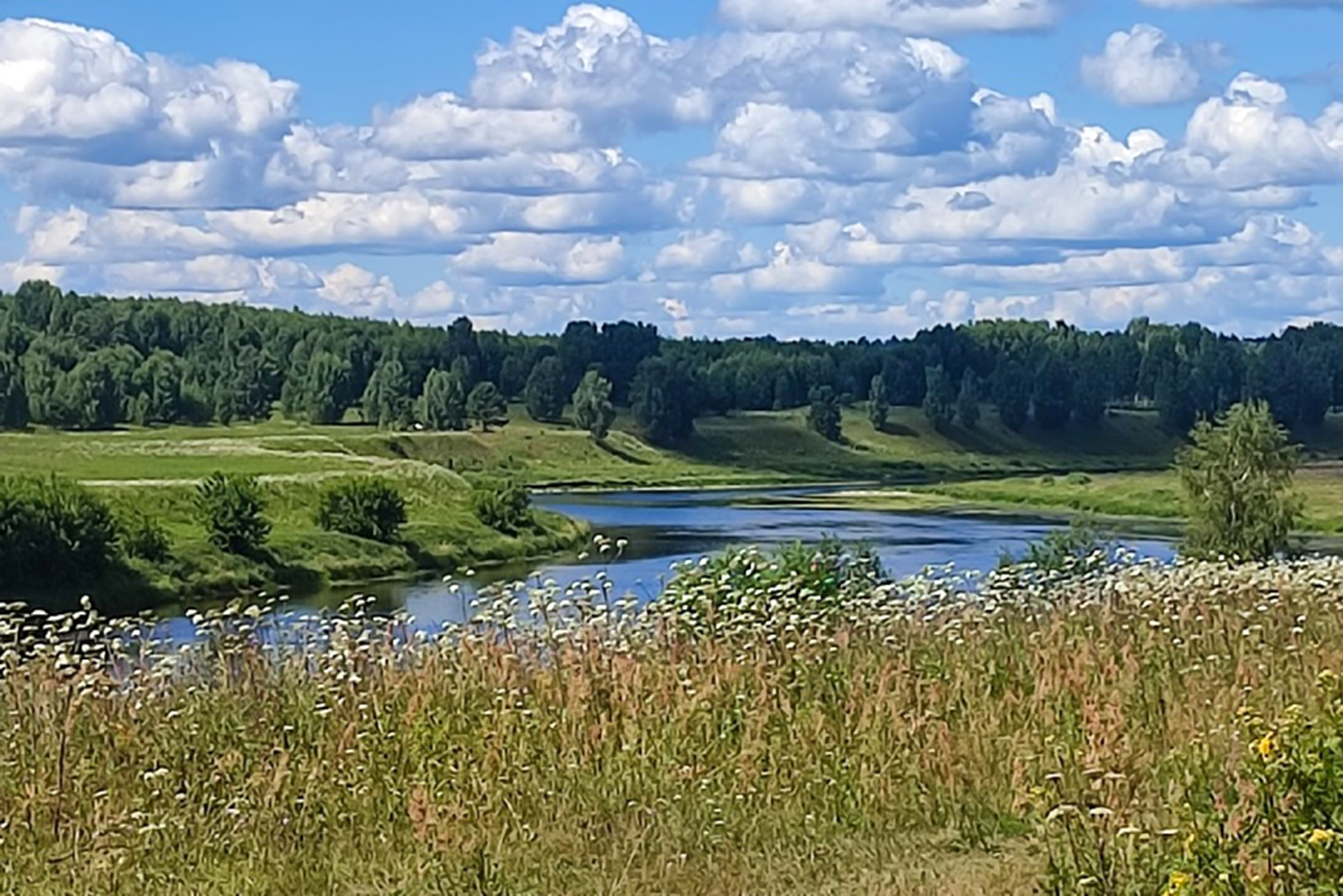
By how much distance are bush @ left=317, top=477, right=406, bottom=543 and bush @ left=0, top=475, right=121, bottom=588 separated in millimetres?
13550

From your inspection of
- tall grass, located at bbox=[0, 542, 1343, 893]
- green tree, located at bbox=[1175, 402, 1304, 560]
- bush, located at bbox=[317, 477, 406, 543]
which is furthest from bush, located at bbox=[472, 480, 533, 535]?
tall grass, located at bbox=[0, 542, 1343, 893]

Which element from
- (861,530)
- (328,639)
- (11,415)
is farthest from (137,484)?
(11,415)

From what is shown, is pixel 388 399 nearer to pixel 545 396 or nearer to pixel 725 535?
pixel 545 396

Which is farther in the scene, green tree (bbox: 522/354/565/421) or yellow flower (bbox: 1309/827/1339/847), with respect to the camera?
green tree (bbox: 522/354/565/421)

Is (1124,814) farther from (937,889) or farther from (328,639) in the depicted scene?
(328,639)

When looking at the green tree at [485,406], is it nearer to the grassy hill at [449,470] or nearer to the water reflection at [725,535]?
the grassy hill at [449,470]

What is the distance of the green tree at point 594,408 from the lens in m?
182

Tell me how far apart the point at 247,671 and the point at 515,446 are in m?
153

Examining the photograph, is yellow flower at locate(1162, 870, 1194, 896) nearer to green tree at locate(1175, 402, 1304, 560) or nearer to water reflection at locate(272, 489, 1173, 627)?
water reflection at locate(272, 489, 1173, 627)

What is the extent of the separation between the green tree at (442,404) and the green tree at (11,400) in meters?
34.8

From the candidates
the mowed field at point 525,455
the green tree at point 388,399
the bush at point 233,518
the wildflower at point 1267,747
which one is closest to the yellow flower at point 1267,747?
the wildflower at point 1267,747

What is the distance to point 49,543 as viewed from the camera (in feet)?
198

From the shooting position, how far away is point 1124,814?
7090mm

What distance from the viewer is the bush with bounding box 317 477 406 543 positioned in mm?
74250
